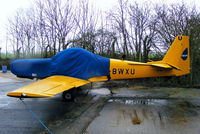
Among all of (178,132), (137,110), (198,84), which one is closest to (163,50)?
(198,84)

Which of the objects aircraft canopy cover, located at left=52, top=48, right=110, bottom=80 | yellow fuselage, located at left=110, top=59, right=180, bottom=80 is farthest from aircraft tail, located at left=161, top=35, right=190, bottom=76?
aircraft canopy cover, located at left=52, top=48, right=110, bottom=80

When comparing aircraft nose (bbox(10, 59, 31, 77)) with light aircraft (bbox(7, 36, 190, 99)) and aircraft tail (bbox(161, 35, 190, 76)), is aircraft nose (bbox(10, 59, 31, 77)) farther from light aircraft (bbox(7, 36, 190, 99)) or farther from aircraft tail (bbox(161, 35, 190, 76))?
aircraft tail (bbox(161, 35, 190, 76))

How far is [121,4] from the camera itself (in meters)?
14.5

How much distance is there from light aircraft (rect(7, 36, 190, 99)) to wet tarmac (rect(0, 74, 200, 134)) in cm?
105

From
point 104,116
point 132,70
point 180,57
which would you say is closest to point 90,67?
point 132,70

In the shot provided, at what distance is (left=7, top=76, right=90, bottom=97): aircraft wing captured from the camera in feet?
14.6

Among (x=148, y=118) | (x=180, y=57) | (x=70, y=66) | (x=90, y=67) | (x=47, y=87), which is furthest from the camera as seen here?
(x=180, y=57)

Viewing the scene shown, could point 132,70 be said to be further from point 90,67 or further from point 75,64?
point 75,64

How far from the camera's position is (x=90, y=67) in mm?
7512

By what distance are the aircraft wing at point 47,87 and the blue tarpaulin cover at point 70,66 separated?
353 mm

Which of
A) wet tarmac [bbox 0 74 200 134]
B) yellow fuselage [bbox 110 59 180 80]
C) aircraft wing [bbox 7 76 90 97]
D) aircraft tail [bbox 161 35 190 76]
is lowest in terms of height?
wet tarmac [bbox 0 74 200 134]

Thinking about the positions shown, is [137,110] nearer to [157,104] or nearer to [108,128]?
[157,104]

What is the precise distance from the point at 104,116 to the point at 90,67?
2782 mm

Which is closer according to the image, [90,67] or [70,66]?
[70,66]
